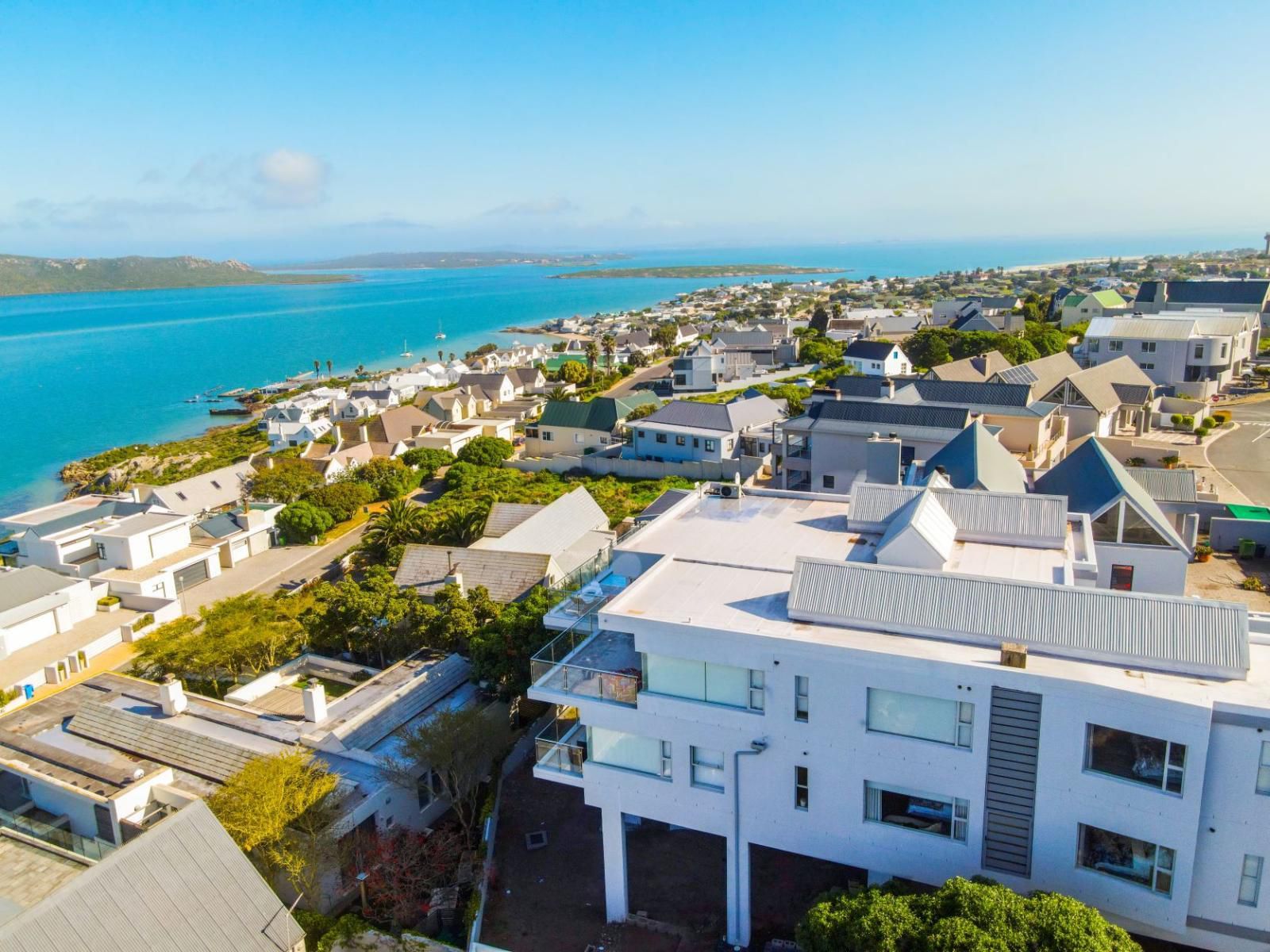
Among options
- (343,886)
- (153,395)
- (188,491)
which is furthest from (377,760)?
(153,395)

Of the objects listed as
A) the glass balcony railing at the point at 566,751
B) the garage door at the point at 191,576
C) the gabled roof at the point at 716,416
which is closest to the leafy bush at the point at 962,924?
the glass balcony railing at the point at 566,751

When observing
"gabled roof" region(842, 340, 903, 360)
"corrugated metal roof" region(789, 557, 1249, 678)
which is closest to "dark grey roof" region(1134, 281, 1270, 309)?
"gabled roof" region(842, 340, 903, 360)

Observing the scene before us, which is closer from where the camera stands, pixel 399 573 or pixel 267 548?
pixel 399 573

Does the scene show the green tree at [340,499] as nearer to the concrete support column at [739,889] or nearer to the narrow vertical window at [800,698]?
the concrete support column at [739,889]

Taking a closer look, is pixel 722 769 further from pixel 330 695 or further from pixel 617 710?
pixel 330 695

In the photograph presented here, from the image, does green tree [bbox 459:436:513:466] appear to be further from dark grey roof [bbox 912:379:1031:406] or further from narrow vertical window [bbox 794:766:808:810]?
narrow vertical window [bbox 794:766:808:810]

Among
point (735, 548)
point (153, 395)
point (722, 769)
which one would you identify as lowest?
point (153, 395)
